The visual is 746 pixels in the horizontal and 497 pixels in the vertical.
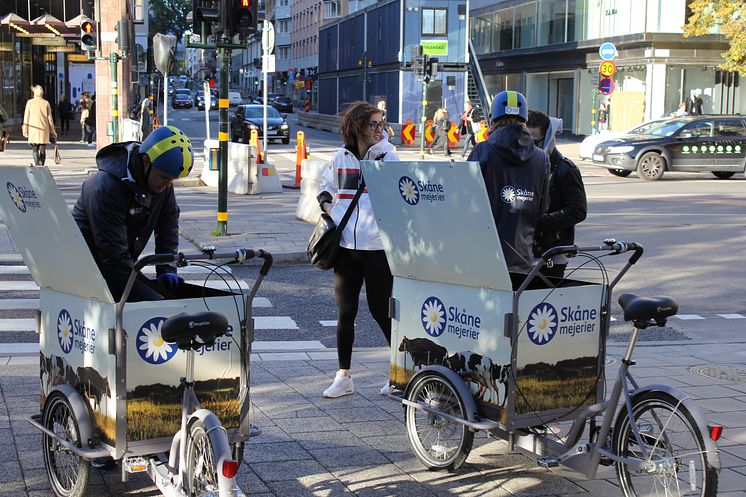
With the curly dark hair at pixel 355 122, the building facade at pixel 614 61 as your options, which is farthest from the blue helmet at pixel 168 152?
the building facade at pixel 614 61

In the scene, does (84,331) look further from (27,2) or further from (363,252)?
(27,2)

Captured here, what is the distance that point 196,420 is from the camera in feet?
13.1

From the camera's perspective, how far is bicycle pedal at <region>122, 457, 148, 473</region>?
13.8ft

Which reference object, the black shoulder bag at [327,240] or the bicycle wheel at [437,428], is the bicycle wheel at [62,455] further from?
the black shoulder bag at [327,240]

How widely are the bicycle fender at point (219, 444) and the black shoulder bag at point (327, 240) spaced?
232cm

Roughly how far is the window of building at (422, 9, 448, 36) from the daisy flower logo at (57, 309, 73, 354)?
41573 mm

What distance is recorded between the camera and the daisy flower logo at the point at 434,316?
5.12 metres

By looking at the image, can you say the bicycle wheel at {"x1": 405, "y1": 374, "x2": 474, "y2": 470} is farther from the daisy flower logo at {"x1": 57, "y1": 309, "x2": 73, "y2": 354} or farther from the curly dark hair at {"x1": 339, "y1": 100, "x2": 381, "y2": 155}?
the curly dark hair at {"x1": 339, "y1": 100, "x2": 381, "y2": 155}

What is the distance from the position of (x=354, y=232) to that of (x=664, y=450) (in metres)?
2.61

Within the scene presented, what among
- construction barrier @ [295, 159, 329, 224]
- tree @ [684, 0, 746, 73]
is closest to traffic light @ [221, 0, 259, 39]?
construction barrier @ [295, 159, 329, 224]

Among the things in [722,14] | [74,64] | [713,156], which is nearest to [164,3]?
[74,64]

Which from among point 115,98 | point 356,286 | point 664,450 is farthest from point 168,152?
point 115,98

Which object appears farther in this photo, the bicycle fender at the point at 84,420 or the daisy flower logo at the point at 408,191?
the daisy flower logo at the point at 408,191

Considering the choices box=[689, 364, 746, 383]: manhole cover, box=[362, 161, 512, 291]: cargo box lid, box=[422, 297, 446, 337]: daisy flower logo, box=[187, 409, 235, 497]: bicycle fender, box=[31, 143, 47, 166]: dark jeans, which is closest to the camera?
box=[187, 409, 235, 497]: bicycle fender
